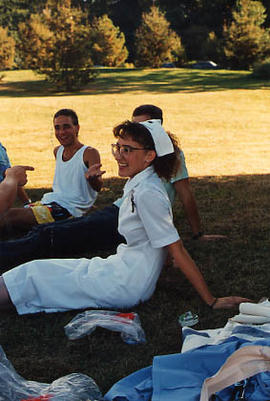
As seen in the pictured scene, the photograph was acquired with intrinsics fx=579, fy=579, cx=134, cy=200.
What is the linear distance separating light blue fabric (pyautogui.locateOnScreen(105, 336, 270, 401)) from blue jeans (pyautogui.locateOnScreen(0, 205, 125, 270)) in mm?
2343

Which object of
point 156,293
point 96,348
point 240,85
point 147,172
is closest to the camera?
point 96,348

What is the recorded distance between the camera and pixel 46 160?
445 inches

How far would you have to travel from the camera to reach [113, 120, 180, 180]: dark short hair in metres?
3.84

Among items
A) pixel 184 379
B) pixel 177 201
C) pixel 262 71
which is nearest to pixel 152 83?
pixel 262 71

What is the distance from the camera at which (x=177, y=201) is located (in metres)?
7.56

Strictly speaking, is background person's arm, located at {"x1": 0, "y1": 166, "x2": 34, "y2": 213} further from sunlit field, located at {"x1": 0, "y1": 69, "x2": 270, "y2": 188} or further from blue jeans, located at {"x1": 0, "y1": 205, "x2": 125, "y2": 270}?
sunlit field, located at {"x1": 0, "y1": 69, "x2": 270, "y2": 188}

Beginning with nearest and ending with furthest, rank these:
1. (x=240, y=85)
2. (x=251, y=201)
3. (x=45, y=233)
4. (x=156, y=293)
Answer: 1. (x=156, y=293)
2. (x=45, y=233)
3. (x=251, y=201)
4. (x=240, y=85)

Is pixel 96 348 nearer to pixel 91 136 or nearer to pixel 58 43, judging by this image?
pixel 91 136

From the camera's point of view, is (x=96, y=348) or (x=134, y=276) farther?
(x=134, y=276)

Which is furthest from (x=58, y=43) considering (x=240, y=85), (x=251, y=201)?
(x=251, y=201)

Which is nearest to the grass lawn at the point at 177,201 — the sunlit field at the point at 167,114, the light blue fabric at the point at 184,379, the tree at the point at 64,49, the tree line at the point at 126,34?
the sunlit field at the point at 167,114

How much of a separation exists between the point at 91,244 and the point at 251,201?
272 cm

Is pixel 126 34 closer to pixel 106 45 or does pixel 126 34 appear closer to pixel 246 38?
pixel 106 45

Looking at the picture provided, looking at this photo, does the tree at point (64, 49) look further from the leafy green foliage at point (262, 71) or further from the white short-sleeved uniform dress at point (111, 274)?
the white short-sleeved uniform dress at point (111, 274)
